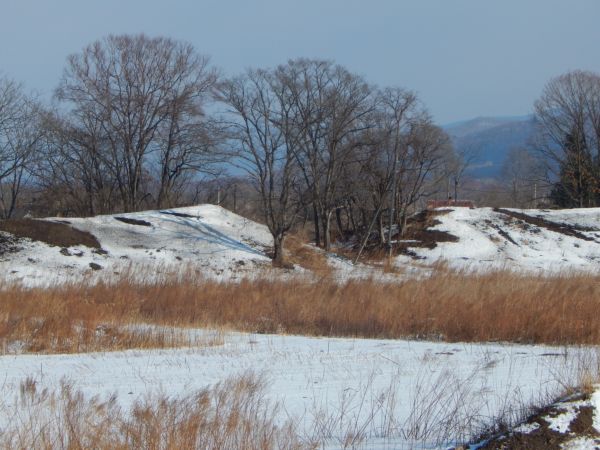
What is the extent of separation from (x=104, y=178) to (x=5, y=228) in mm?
17811

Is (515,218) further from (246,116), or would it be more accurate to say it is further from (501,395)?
(501,395)

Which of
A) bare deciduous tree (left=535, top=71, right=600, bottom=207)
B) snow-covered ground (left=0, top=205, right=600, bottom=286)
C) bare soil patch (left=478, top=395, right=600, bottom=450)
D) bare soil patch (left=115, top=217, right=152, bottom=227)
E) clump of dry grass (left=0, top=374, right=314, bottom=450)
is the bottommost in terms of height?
clump of dry grass (left=0, top=374, right=314, bottom=450)

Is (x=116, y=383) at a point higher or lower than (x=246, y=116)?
lower

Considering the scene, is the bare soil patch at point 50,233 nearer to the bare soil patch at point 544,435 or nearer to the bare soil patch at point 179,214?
the bare soil patch at point 179,214

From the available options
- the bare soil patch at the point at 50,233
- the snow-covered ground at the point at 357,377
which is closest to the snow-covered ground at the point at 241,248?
the bare soil patch at the point at 50,233

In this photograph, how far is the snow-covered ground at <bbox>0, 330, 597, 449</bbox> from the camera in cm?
425

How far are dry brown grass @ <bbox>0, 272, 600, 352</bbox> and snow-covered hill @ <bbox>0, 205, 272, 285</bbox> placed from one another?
4802 mm

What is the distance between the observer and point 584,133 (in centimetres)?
4322

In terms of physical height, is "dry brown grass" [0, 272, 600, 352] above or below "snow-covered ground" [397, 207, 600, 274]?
below

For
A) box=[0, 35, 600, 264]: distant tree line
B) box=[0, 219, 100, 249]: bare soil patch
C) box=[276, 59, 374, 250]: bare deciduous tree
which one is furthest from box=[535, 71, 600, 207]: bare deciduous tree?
box=[0, 219, 100, 249]: bare soil patch

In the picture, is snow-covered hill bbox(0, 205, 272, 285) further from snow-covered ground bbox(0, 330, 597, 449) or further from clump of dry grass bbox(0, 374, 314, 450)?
clump of dry grass bbox(0, 374, 314, 450)

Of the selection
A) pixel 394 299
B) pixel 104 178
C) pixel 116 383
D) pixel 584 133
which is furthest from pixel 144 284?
pixel 584 133

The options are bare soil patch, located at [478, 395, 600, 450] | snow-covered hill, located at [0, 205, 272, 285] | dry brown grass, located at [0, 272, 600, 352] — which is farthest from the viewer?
snow-covered hill, located at [0, 205, 272, 285]

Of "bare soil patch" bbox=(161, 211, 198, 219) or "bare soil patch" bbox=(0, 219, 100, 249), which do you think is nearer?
"bare soil patch" bbox=(0, 219, 100, 249)
